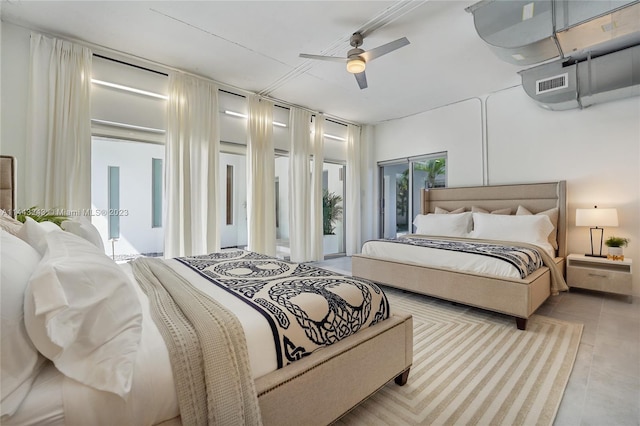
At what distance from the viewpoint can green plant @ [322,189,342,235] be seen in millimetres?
6090

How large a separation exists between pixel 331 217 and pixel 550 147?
12.7 ft

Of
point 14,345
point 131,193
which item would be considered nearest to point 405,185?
point 131,193

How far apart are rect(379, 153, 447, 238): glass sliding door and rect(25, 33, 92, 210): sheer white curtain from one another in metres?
4.92

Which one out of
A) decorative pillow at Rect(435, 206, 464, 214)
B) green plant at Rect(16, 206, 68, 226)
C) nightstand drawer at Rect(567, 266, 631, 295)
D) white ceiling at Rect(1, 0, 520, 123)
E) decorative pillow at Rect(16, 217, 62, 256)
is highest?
white ceiling at Rect(1, 0, 520, 123)

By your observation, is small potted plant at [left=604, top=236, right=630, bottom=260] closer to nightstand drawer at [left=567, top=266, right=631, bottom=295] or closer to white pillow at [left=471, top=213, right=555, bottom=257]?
nightstand drawer at [left=567, top=266, right=631, bottom=295]

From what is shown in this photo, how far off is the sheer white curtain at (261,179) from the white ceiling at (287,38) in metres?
0.39

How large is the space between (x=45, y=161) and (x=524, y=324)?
15.8 ft

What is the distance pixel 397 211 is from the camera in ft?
19.4

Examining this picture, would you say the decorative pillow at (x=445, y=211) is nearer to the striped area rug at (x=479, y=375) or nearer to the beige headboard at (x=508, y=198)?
the beige headboard at (x=508, y=198)

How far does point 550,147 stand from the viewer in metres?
3.90

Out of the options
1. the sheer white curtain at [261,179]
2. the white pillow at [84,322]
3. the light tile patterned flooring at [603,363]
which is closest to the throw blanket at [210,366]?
the white pillow at [84,322]

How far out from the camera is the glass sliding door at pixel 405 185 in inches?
207

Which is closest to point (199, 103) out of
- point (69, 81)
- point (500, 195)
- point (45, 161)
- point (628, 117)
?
point (69, 81)

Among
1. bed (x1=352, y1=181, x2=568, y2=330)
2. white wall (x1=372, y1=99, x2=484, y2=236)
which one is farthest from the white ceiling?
bed (x1=352, y1=181, x2=568, y2=330)
